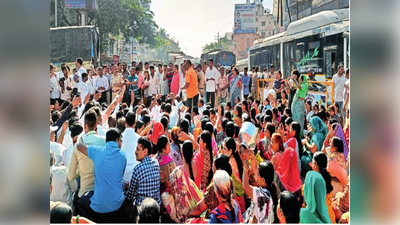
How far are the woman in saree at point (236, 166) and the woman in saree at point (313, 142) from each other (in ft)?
3.58

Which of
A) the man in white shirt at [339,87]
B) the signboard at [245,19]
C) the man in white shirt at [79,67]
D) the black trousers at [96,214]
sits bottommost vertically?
the black trousers at [96,214]

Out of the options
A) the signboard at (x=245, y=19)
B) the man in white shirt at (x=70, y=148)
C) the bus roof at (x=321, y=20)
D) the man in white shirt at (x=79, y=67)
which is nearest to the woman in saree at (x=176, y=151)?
the man in white shirt at (x=70, y=148)

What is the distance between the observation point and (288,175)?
11.5 ft

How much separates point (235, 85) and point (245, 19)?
1753 cm

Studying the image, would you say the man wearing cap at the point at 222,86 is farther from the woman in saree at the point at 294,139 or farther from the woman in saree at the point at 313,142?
the woman in saree at the point at 294,139

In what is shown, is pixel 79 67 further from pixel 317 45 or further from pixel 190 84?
pixel 317 45

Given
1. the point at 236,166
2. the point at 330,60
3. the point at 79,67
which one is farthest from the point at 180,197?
the point at 330,60

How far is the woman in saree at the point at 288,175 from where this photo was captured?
3488 millimetres

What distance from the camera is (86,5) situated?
10273 millimetres

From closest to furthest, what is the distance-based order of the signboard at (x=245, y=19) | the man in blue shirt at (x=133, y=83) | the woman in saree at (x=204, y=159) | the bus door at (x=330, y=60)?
the woman in saree at (x=204, y=159) → the man in blue shirt at (x=133, y=83) → the bus door at (x=330, y=60) → the signboard at (x=245, y=19)
